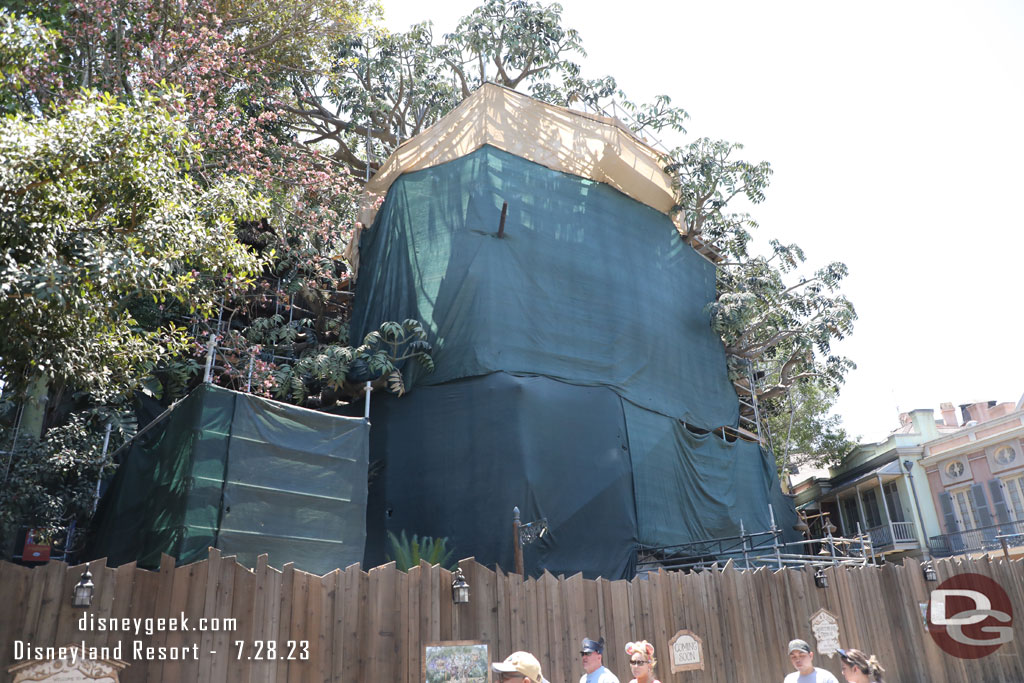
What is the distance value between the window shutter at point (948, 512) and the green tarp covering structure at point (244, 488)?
22.2 metres

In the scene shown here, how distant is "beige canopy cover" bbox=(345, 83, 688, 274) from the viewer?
16.4 meters

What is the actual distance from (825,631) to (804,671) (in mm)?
4924

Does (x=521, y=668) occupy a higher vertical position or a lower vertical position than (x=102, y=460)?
lower

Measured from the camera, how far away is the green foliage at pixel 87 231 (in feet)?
22.8

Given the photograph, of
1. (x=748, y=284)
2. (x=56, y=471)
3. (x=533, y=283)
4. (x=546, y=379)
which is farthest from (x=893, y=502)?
(x=56, y=471)

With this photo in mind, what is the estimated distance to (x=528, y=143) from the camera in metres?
16.5

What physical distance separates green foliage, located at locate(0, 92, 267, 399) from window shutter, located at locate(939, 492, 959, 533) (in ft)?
84.2

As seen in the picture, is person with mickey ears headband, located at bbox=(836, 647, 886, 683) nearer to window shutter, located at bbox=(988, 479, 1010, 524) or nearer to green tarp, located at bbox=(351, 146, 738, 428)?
green tarp, located at bbox=(351, 146, 738, 428)

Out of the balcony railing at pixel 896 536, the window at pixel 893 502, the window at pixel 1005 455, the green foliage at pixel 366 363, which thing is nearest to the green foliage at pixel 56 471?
the green foliage at pixel 366 363

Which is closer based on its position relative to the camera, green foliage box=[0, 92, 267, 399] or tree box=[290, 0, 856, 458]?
green foliage box=[0, 92, 267, 399]

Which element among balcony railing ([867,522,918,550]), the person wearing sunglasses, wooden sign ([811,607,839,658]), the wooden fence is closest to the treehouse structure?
the wooden fence

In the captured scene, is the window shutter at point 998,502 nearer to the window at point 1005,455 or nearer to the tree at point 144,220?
the window at point 1005,455

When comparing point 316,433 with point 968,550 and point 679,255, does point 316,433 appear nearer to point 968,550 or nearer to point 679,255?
point 679,255

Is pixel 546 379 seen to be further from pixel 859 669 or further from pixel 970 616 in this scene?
pixel 859 669
